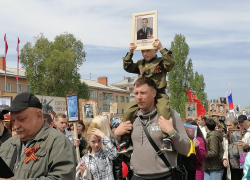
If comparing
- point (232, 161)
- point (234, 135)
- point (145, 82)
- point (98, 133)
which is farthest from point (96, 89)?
point (145, 82)

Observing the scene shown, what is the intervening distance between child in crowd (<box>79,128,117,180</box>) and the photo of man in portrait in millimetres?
1633

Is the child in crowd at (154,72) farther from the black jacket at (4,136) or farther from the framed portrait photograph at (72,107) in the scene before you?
the framed portrait photograph at (72,107)

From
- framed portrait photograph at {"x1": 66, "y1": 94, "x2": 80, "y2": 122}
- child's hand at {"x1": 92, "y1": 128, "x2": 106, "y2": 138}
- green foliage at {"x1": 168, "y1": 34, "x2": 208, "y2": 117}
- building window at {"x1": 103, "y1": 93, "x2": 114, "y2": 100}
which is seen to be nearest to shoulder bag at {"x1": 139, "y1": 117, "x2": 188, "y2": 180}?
child's hand at {"x1": 92, "y1": 128, "x2": 106, "y2": 138}

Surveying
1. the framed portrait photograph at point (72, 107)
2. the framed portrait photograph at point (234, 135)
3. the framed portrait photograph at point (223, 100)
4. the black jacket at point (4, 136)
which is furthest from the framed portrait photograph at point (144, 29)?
the framed portrait photograph at point (223, 100)

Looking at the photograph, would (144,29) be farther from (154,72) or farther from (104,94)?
(104,94)

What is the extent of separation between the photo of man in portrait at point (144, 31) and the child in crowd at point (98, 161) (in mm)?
1633

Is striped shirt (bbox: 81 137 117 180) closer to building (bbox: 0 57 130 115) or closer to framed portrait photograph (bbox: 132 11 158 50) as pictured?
framed portrait photograph (bbox: 132 11 158 50)

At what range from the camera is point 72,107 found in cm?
989

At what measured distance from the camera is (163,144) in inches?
189

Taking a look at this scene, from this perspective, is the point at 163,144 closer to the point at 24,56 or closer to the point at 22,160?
the point at 22,160

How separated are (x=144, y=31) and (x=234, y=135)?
15.6 ft

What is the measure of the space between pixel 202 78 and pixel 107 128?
234 ft

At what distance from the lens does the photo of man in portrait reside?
215 inches

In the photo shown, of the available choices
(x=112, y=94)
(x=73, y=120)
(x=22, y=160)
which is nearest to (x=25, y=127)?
(x=22, y=160)
